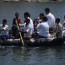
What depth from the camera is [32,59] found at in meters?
24.7

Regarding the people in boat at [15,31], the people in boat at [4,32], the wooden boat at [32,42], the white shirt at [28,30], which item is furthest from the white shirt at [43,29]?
the people in boat at [4,32]

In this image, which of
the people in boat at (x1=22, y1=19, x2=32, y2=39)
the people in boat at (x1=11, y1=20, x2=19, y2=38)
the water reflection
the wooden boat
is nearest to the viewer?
the water reflection

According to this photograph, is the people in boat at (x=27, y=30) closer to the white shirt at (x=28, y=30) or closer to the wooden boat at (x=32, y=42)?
the white shirt at (x=28, y=30)

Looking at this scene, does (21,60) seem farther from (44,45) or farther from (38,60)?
(44,45)

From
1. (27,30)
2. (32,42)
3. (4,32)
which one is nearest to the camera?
(27,30)

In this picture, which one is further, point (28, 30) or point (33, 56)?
point (28, 30)

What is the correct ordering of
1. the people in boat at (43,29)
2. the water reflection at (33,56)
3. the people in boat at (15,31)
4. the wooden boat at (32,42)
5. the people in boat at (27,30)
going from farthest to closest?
the people in boat at (15,31), the wooden boat at (32,42), the people in boat at (43,29), the people in boat at (27,30), the water reflection at (33,56)

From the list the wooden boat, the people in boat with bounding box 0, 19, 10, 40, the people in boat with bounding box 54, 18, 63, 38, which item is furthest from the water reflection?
the people in boat with bounding box 54, 18, 63, 38

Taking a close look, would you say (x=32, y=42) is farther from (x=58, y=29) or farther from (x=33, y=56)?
(x=33, y=56)

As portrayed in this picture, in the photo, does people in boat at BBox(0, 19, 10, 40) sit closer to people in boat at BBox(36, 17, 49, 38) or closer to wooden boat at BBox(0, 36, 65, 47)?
wooden boat at BBox(0, 36, 65, 47)

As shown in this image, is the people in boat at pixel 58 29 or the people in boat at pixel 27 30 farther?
the people in boat at pixel 58 29

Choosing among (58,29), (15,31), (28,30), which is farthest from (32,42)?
(58,29)

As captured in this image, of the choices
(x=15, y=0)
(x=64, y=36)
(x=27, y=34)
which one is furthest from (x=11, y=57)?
(x=15, y=0)

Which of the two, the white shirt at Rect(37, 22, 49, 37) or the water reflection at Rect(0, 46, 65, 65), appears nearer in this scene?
the water reflection at Rect(0, 46, 65, 65)
